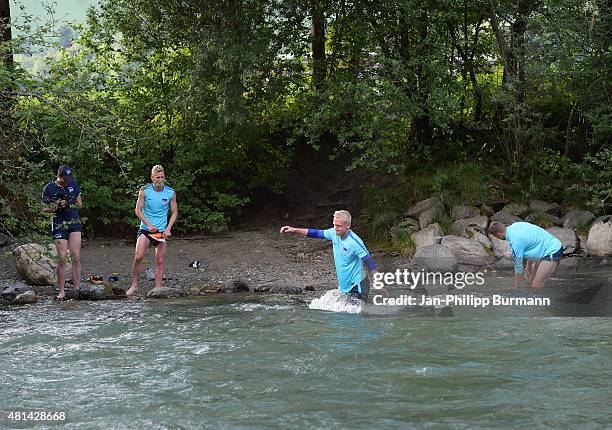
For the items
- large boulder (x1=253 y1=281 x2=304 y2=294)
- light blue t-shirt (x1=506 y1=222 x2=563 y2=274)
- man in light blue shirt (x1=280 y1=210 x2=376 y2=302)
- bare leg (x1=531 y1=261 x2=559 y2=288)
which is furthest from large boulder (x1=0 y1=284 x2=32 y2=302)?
bare leg (x1=531 y1=261 x2=559 y2=288)

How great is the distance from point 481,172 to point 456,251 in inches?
119

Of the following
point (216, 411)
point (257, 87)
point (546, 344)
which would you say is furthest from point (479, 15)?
point (216, 411)

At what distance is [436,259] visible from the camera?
48.2 feet

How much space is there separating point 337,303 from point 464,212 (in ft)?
19.7

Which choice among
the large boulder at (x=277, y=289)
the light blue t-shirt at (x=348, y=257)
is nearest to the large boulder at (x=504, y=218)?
the large boulder at (x=277, y=289)

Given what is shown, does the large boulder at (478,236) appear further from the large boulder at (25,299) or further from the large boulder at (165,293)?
the large boulder at (25,299)

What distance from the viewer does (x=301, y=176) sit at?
19781 millimetres

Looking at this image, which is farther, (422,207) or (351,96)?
(422,207)

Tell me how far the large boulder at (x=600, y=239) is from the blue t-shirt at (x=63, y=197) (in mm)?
9572

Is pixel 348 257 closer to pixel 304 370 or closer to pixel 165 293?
pixel 304 370

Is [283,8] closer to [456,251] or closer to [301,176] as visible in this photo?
[301,176]

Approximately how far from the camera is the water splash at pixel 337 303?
36.2 ft

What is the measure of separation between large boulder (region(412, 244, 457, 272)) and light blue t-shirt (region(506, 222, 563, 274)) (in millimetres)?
3412

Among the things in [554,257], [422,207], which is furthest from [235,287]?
[554,257]
